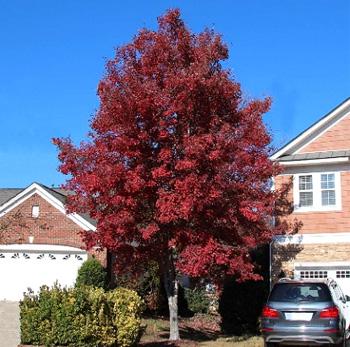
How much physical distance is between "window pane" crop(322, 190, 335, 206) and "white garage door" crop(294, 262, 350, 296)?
198 centimetres

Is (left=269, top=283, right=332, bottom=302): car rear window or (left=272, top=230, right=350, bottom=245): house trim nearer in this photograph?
(left=269, top=283, right=332, bottom=302): car rear window

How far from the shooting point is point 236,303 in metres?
20.2

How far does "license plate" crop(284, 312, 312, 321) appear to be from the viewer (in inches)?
499

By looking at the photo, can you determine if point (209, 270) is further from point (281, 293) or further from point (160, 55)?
point (160, 55)

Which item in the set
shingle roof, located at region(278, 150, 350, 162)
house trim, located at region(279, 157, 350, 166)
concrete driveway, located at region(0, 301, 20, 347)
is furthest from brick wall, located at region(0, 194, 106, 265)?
house trim, located at region(279, 157, 350, 166)

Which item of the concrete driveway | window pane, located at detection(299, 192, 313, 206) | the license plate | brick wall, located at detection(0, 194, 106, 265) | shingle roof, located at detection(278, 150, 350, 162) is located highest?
shingle roof, located at detection(278, 150, 350, 162)

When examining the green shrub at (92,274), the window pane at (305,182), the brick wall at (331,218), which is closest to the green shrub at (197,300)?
the green shrub at (92,274)

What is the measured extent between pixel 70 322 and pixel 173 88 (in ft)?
20.0

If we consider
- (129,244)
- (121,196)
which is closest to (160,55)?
(121,196)

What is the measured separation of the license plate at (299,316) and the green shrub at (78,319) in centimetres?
317

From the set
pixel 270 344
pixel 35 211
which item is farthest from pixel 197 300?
pixel 270 344

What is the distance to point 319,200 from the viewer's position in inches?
799

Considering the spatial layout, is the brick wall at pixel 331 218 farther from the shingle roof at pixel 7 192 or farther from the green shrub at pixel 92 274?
the shingle roof at pixel 7 192

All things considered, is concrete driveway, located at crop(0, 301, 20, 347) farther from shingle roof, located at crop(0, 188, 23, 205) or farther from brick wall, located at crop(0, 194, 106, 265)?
shingle roof, located at crop(0, 188, 23, 205)
